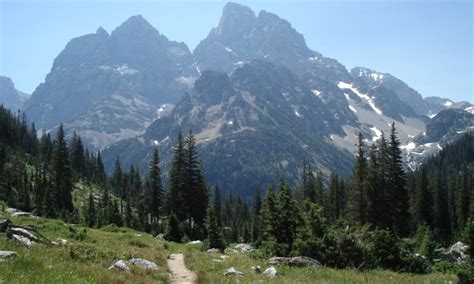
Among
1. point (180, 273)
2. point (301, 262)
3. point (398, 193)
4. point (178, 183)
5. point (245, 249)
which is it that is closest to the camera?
point (180, 273)

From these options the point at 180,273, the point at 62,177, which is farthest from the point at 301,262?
the point at 62,177

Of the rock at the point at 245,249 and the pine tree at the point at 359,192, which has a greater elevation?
the pine tree at the point at 359,192

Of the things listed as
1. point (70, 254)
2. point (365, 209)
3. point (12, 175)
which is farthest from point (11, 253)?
point (12, 175)

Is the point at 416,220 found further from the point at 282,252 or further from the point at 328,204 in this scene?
the point at 282,252

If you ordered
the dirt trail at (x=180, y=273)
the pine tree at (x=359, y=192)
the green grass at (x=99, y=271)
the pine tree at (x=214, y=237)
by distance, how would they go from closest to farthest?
1. the green grass at (x=99, y=271)
2. the dirt trail at (x=180, y=273)
3. the pine tree at (x=214, y=237)
4. the pine tree at (x=359, y=192)

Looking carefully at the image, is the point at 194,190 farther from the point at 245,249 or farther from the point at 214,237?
the point at 214,237

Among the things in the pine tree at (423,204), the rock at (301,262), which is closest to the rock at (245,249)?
the rock at (301,262)

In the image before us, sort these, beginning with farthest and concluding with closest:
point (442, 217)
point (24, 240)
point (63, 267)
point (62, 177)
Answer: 1. point (442, 217)
2. point (62, 177)
3. point (24, 240)
4. point (63, 267)

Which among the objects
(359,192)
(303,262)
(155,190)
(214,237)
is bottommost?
(214,237)

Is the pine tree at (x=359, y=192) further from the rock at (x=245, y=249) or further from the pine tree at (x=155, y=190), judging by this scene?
the pine tree at (x=155, y=190)

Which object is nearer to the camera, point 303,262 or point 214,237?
point 303,262

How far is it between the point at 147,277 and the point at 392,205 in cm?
5176

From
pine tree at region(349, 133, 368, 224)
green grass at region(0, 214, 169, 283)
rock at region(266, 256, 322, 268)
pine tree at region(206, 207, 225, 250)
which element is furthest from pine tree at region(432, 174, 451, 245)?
green grass at region(0, 214, 169, 283)

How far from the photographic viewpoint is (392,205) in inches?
2415
